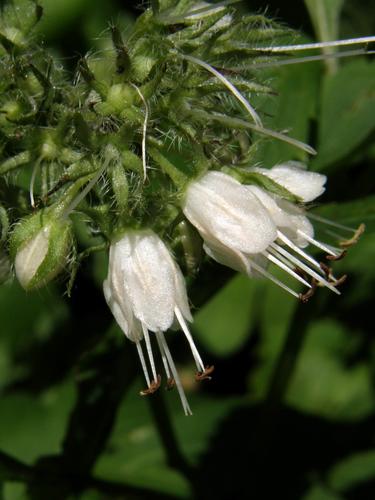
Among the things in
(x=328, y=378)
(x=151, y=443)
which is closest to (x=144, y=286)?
(x=151, y=443)

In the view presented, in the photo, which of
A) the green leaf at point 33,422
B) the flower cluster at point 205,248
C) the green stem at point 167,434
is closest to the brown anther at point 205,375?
the flower cluster at point 205,248

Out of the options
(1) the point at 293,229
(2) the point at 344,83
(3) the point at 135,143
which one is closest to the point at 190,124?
(3) the point at 135,143

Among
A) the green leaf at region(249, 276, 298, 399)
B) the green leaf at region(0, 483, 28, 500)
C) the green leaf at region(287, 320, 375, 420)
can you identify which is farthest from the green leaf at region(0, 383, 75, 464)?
the green leaf at region(287, 320, 375, 420)

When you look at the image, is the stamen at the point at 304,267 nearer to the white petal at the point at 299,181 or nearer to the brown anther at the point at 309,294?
the brown anther at the point at 309,294

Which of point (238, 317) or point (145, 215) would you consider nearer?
point (145, 215)

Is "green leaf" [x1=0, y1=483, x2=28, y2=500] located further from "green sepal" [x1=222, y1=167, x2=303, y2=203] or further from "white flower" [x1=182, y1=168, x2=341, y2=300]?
"green sepal" [x1=222, y1=167, x2=303, y2=203]

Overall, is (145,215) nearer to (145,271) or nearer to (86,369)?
(145,271)
